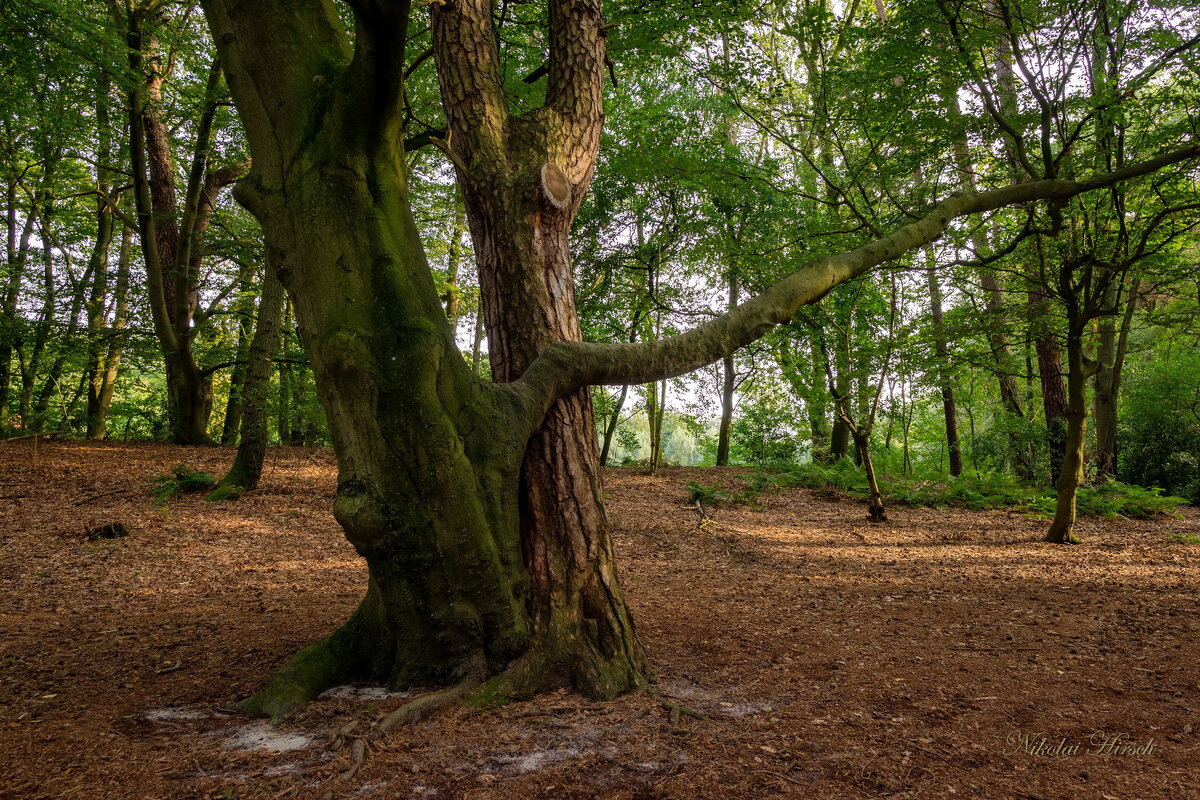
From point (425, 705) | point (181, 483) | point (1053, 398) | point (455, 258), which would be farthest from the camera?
point (455, 258)

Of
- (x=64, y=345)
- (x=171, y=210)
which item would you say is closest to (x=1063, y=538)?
(x=171, y=210)

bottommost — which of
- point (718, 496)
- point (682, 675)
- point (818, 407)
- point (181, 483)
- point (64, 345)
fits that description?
point (682, 675)

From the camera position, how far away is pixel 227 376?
18.4 meters

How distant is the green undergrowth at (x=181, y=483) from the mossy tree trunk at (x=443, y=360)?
625cm

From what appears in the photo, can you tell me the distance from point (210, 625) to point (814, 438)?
47.7 ft

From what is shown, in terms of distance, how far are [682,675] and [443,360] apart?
2176mm

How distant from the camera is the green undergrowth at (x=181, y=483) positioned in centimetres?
791

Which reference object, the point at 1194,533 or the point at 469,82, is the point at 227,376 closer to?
the point at 469,82

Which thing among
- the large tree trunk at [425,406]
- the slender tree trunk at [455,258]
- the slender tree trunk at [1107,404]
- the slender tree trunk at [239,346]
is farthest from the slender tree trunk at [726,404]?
the large tree trunk at [425,406]

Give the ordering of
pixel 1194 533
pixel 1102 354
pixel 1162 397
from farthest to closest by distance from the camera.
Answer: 1. pixel 1162 397
2. pixel 1102 354
3. pixel 1194 533

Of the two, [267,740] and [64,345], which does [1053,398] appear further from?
[64,345]

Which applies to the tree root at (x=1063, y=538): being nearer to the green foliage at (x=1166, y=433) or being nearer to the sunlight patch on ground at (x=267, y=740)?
the green foliage at (x=1166, y=433)

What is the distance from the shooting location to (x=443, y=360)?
284cm

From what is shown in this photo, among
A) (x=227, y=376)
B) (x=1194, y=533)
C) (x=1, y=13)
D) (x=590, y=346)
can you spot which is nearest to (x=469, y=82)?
(x=590, y=346)
